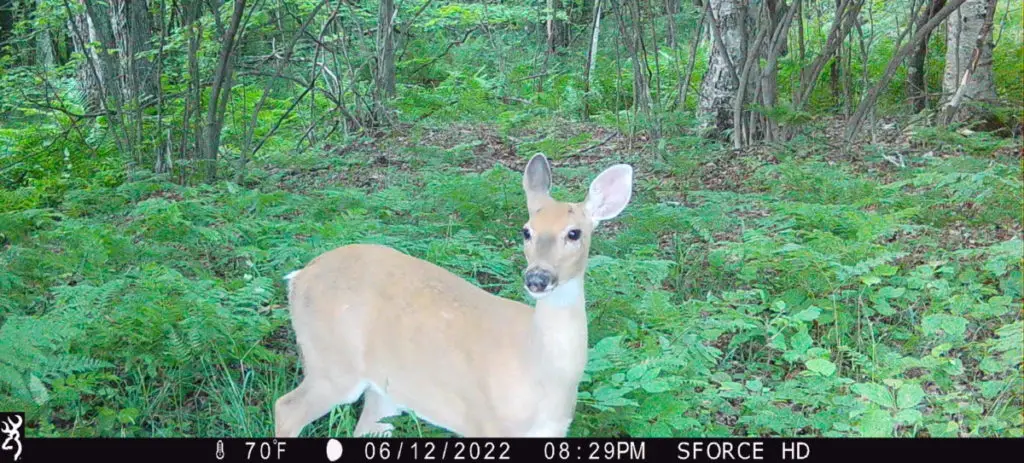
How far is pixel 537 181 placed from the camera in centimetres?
286

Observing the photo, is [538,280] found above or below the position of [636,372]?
above

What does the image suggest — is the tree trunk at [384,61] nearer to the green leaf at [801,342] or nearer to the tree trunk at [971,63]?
the tree trunk at [971,63]

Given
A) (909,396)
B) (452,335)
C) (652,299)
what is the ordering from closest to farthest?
(452,335) < (909,396) < (652,299)

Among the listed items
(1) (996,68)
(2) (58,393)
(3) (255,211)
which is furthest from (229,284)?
(1) (996,68)

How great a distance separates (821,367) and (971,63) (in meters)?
5.41

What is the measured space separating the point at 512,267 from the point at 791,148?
3.64 meters

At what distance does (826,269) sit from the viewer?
442cm

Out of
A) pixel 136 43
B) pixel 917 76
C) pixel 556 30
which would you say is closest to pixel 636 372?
pixel 136 43

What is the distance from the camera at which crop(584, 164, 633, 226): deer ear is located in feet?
9.12

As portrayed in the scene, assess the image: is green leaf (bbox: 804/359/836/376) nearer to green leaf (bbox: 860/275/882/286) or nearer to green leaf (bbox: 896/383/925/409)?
green leaf (bbox: 896/383/925/409)

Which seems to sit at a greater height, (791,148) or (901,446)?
(901,446)

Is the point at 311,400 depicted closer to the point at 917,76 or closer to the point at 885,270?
the point at 885,270

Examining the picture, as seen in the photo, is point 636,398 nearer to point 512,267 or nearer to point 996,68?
point 512,267

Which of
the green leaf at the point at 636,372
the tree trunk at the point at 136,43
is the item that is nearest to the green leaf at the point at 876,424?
the green leaf at the point at 636,372
